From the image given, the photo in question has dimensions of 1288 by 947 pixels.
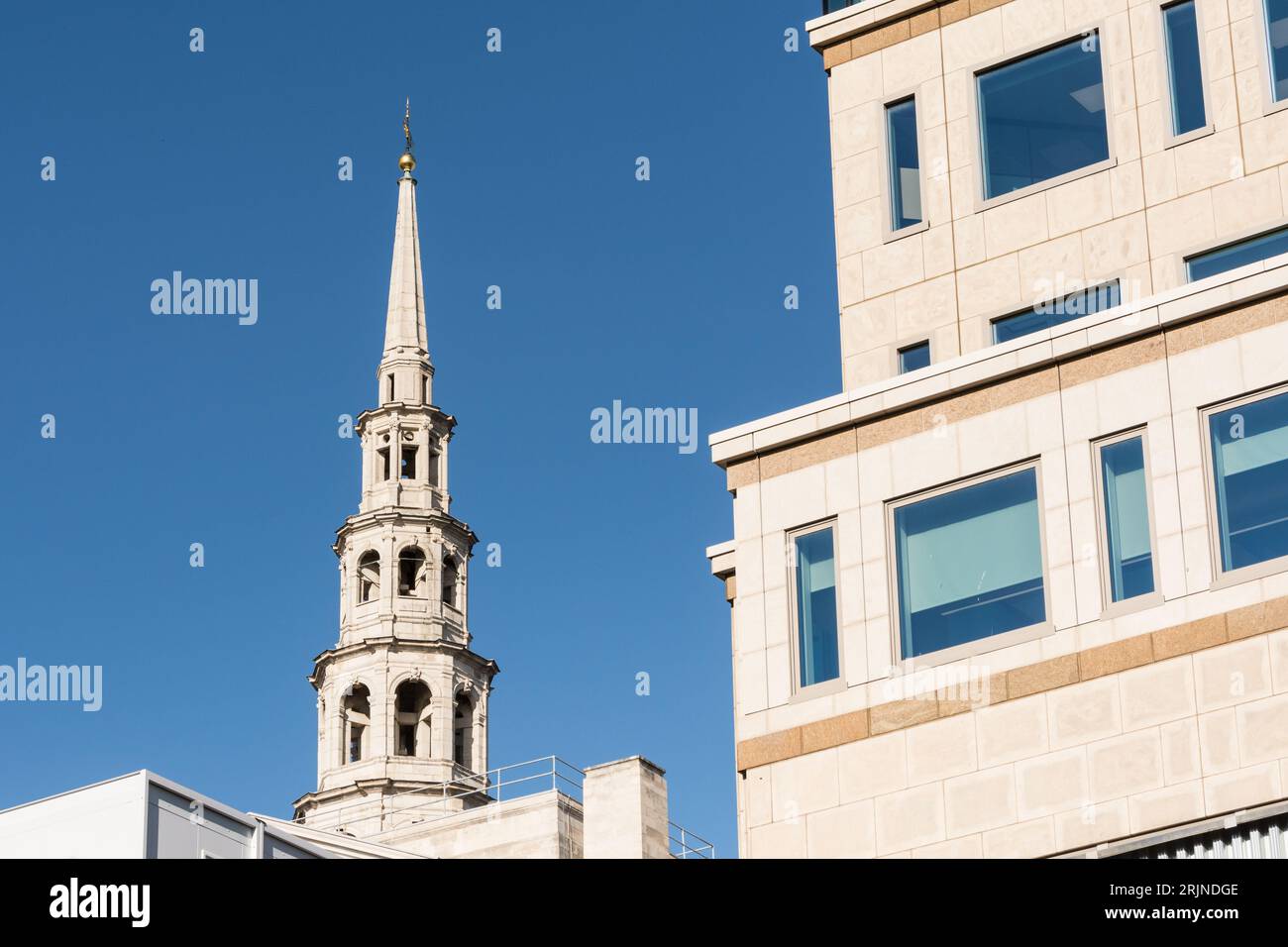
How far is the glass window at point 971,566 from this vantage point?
111ft

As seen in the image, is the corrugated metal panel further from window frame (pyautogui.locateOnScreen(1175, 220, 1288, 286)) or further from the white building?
the white building

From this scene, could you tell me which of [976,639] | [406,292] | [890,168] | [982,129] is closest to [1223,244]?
[982,129]

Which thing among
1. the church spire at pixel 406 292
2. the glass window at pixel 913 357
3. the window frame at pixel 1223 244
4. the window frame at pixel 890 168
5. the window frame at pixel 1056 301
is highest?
the church spire at pixel 406 292

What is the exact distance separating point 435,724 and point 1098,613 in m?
65.6

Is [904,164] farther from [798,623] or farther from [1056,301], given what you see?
[798,623]

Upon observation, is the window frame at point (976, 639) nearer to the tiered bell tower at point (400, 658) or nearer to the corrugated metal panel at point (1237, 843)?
the corrugated metal panel at point (1237, 843)

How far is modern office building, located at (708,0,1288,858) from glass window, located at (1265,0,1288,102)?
4 centimetres

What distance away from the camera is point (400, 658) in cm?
9838

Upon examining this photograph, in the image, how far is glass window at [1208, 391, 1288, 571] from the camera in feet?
105

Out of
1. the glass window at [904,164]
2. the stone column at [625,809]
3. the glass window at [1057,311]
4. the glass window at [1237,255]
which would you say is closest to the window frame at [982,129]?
the glass window at [904,164]

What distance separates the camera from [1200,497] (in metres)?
32.6

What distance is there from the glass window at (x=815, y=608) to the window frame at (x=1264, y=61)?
894 centimetres

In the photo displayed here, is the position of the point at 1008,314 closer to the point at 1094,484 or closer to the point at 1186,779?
the point at 1094,484
